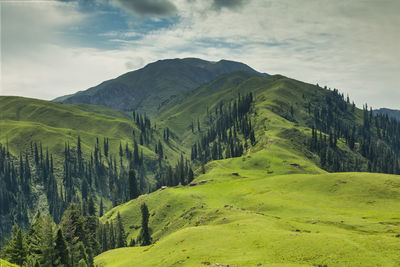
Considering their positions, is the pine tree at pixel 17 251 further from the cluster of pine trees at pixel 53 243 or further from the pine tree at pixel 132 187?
the pine tree at pixel 132 187

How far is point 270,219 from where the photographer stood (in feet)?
257

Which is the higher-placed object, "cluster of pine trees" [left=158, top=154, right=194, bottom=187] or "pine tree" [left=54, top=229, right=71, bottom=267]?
"pine tree" [left=54, top=229, right=71, bottom=267]

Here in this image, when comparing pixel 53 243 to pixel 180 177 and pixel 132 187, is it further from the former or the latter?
pixel 132 187

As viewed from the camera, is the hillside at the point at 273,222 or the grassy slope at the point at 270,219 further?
the grassy slope at the point at 270,219

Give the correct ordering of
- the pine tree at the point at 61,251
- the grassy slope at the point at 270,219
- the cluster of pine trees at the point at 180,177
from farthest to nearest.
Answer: the cluster of pine trees at the point at 180,177 < the pine tree at the point at 61,251 < the grassy slope at the point at 270,219

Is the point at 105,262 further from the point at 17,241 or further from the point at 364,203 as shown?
the point at 364,203

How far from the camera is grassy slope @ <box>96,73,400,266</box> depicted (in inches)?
1772

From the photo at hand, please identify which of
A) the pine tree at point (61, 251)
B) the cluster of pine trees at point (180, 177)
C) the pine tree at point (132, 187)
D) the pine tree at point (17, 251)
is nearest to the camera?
the pine tree at point (17, 251)

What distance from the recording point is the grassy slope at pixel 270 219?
148 ft

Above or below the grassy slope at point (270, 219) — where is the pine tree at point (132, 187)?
below

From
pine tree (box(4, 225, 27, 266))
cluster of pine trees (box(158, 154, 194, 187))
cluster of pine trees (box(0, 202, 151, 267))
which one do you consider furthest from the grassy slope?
pine tree (box(4, 225, 27, 266))

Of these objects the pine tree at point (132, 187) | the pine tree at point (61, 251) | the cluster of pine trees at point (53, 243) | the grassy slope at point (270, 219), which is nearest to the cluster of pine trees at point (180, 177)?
the grassy slope at point (270, 219)

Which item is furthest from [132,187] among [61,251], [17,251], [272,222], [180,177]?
[272,222]

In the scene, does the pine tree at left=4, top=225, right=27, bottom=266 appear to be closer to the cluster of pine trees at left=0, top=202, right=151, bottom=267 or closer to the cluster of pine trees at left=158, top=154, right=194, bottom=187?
the cluster of pine trees at left=0, top=202, right=151, bottom=267
